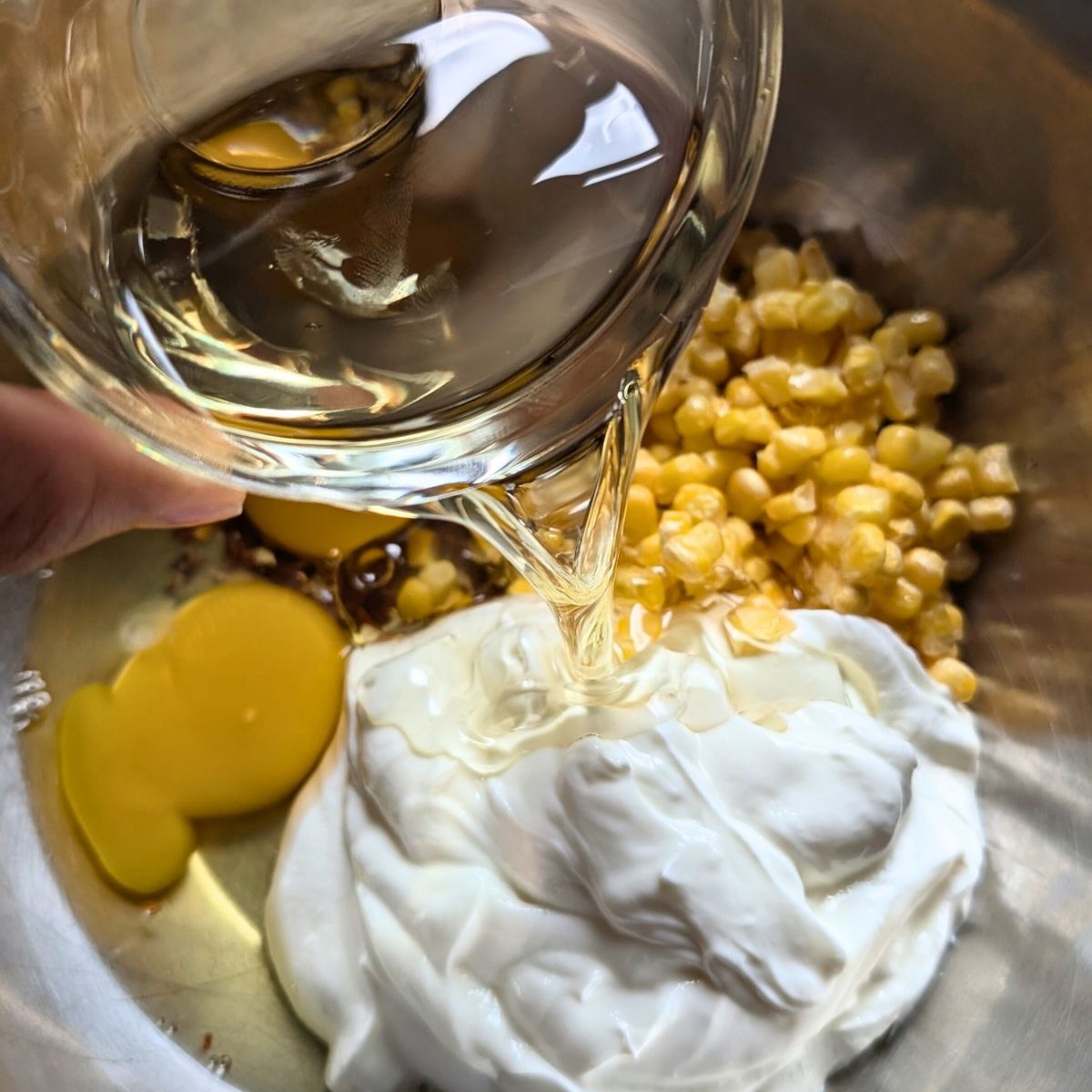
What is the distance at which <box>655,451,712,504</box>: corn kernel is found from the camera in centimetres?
166

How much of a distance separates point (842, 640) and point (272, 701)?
2.75 ft

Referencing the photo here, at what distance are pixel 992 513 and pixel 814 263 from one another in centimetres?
48

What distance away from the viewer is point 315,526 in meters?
1.74

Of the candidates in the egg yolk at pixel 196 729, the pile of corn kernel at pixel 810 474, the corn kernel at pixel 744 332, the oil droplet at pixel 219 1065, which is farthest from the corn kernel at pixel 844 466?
the oil droplet at pixel 219 1065

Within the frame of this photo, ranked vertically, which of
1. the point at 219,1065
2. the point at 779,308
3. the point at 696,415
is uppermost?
the point at 779,308

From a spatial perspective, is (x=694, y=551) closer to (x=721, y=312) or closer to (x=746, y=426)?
(x=746, y=426)

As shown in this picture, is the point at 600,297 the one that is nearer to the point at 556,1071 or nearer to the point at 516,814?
the point at 516,814

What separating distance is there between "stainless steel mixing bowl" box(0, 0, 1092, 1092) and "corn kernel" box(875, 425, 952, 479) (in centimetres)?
10

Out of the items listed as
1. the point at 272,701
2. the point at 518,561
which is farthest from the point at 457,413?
the point at 272,701

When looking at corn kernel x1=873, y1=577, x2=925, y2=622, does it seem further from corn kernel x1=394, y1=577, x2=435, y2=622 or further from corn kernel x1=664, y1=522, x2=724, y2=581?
corn kernel x1=394, y1=577, x2=435, y2=622

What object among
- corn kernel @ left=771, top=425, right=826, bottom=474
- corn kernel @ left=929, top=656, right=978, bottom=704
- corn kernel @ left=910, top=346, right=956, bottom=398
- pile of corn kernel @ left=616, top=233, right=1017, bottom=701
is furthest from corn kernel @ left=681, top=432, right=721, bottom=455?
corn kernel @ left=929, top=656, right=978, bottom=704

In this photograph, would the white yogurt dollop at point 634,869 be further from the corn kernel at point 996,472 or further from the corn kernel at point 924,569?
the corn kernel at point 996,472

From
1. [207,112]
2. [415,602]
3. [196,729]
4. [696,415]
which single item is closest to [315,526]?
[415,602]

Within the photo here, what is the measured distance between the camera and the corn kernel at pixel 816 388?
1.63m
